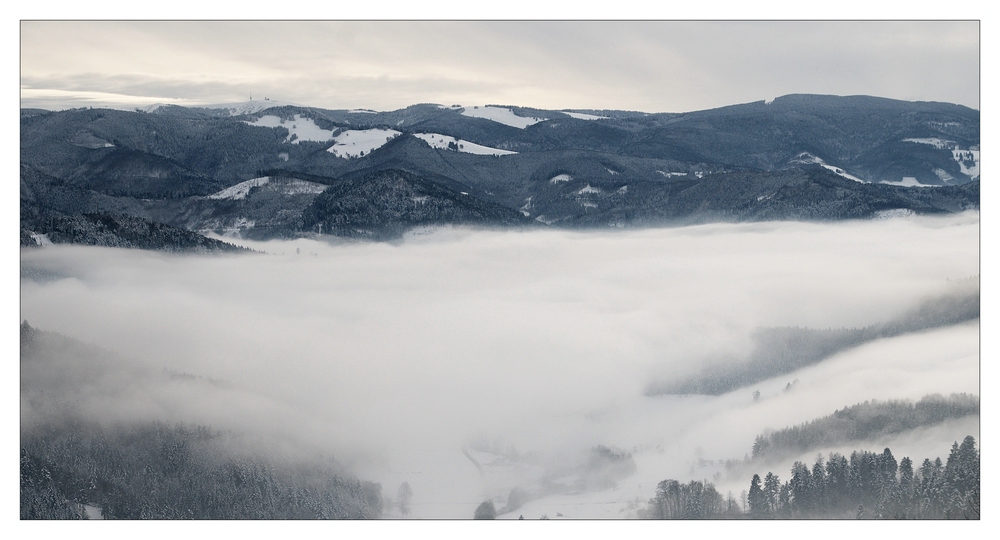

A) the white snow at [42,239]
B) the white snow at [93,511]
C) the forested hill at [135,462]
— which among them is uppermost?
the white snow at [42,239]

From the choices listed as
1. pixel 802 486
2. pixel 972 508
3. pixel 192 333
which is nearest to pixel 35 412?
pixel 192 333

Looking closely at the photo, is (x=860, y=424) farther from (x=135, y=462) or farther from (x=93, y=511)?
(x=93, y=511)

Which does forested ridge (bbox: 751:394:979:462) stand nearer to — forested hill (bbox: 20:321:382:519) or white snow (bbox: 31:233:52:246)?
forested hill (bbox: 20:321:382:519)

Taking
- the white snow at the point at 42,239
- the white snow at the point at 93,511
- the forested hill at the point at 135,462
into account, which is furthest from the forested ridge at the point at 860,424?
the white snow at the point at 42,239

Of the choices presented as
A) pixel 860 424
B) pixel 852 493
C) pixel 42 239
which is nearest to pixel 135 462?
pixel 42 239

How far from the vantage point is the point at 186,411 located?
5773 inches

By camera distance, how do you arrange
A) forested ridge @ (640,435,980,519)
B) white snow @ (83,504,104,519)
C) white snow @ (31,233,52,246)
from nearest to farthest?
forested ridge @ (640,435,980,519)
white snow @ (83,504,104,519)
white snow @ (31,233,52,246)

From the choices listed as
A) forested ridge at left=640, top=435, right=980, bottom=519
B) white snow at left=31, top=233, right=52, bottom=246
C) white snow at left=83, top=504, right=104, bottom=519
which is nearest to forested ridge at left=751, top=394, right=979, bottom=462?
forested ridge at left=640, top=435, right=980, bottom=519

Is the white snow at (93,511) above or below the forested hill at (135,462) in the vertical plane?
below

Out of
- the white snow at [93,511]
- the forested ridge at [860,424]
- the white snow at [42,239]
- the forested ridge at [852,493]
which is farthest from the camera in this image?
the white snow at [42,239]

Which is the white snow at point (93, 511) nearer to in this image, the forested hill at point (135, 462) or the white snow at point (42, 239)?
the forested hill at point (135, 462)

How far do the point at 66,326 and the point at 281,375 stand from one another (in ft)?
147

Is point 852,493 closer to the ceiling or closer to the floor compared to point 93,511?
closer to the ceiling

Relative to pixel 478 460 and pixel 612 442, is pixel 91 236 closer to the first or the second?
pixel 478 460
